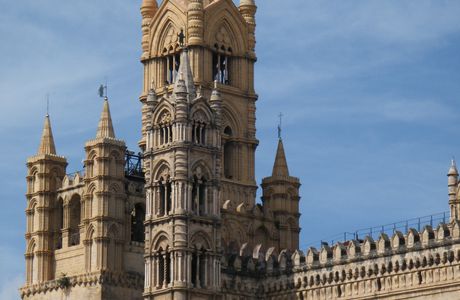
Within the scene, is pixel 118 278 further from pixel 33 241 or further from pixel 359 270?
pixel 359 270

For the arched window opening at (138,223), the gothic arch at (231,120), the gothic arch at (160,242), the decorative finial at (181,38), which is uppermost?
the decorative finial at (181,38)

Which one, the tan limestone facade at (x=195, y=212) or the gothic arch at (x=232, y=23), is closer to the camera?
the tan limestone facade at (x=195, y=212)

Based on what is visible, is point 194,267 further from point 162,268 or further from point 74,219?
point 74,219

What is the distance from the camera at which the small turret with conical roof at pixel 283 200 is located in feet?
352

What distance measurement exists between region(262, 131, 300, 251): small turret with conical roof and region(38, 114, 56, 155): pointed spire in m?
14.3

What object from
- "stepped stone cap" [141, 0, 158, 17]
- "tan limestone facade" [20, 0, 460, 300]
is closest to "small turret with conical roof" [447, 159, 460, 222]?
"tan limestone facade" [20, 0, 460, 300]

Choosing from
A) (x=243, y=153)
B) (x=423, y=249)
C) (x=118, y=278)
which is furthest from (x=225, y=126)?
(x=423, y=249)

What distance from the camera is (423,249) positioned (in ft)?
294

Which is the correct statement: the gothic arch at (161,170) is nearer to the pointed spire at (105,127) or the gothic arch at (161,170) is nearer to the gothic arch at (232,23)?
the pointed spire at (105,127)

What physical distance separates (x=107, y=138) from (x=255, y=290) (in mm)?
14047

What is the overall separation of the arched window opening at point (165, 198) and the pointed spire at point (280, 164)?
13859 millimetres

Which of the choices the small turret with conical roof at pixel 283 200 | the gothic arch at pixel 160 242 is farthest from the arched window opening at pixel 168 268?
the small turret with conical roof at pixel 283 200

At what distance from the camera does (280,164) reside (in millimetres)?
108312

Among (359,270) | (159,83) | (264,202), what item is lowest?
(359,270)
